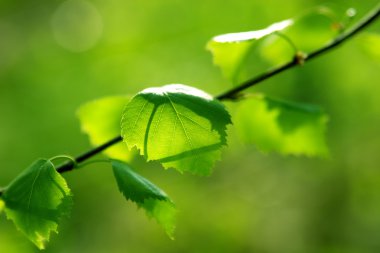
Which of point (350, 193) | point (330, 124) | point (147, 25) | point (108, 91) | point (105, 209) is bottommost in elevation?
point (350, 193)

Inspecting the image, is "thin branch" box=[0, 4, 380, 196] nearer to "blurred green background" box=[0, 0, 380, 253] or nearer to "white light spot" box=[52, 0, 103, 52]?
"blurred green background" box=[0, 0, 380, 253]

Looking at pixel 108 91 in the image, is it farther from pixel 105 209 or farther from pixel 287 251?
pixel 287 251

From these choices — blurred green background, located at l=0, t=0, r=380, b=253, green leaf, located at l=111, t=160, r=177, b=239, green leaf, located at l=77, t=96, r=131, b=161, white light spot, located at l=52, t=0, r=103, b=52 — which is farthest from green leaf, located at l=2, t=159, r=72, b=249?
white light spot, located at l=52, t=0, r=103, b=52

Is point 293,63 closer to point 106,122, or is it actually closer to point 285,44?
point 285,44

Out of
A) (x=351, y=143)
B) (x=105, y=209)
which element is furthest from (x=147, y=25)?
(x=351, y=143)

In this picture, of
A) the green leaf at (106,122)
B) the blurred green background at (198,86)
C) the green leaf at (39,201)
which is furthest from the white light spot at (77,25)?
the green leaf at (39,201)

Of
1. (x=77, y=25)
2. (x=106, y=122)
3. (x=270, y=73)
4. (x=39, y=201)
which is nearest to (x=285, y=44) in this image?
(x=270, y=73)
